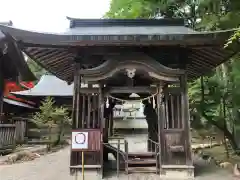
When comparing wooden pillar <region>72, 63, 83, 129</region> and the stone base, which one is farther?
wooden pillar <region>72, 63, 83, 129</region>

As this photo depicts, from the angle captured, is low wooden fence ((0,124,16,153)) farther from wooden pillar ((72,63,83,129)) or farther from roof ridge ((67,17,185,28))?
roof ridge ((67,17,185,28))

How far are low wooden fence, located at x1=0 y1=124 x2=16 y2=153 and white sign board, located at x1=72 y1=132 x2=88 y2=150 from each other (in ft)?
19.9

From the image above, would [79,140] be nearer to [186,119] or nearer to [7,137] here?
[186,119]

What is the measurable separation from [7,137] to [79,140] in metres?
6.82

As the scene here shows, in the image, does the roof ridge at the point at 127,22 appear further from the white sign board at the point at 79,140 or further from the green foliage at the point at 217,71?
the white sign board at the point at 79,140

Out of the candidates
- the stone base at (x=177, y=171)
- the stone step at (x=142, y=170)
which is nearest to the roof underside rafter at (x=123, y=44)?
the stone base at (x=177, y=171)

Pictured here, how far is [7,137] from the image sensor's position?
1211 centimetres

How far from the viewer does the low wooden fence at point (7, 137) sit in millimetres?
11657

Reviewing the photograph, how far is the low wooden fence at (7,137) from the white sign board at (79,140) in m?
6.06

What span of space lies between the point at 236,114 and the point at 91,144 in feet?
24.5

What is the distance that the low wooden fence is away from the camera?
1166cm

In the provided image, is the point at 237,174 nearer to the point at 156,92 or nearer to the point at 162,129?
the point at 162,129

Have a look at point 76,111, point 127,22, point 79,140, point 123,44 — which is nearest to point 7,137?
point 76,111

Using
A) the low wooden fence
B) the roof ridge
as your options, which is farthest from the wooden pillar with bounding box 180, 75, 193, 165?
the low wooden fence
